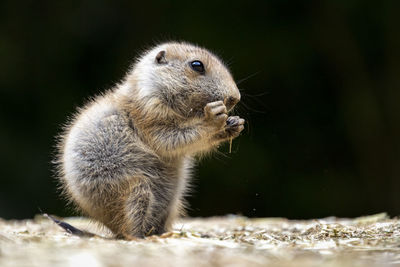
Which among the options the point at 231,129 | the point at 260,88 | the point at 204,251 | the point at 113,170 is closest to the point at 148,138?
the point at 113,170

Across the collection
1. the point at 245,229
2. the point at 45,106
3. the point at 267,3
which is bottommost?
the point at 245,229

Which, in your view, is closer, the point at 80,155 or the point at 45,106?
the point at 80,155

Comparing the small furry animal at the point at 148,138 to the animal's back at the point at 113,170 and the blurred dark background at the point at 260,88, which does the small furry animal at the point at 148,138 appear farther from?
the blurred dark background at the point at 260,88

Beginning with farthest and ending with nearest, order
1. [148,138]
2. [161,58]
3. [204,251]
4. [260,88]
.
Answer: [260,88], [161,58], [148,138], [204,251]

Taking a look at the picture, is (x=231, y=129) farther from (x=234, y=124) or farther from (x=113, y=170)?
(x=113, y=170)

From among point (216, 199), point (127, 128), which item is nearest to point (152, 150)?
point (127, 128)

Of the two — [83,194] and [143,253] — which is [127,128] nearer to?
[83,194]
